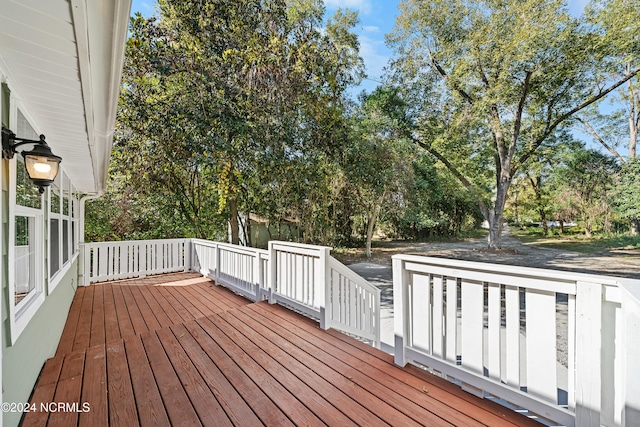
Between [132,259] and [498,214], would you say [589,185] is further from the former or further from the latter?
[132,259]

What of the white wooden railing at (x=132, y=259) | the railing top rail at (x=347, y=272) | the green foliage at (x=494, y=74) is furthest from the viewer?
the green foliage at (x=494, y=74)

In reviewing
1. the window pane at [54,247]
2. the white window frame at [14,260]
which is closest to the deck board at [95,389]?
the white window frame at [14,260]

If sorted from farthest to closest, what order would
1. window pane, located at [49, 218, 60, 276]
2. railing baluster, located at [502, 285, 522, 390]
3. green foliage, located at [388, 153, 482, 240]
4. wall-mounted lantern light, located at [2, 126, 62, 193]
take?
green foliage, located at [388, 153, 482, 240]
window pane, located at [49, 218, 60, 276]
wall-mounted lantern light, located at [2, 126, 62, 193]
railing baluster, located at [502, 285, 522, 390]

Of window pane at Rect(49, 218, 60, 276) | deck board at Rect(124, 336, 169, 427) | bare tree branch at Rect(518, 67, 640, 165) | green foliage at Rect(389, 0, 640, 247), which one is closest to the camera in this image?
deck board at Rect(124, 336, 169, 427)

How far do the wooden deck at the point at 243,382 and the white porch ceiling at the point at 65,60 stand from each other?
205cm

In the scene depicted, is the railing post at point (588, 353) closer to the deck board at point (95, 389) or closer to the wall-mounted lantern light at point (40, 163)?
the deck board at point (95, 389)

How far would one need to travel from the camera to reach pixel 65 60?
4.94ft

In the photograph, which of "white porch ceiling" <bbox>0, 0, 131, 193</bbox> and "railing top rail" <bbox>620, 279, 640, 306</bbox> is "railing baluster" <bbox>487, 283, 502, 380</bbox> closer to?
"railing top rail" <bbox>620, 279, 640, 306</bbox>

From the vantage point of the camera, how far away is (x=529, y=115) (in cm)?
1274

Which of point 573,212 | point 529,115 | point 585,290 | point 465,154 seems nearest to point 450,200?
point 465,154

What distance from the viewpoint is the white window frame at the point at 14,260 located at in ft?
5.41

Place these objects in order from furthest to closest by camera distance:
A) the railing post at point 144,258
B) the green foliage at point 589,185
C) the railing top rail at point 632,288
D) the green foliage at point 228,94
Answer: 1. the green foliage at point 589,185
2. the railing post at point 144,258
3. the green foliage at point 228,94
4. the railing top rail at point 632,288

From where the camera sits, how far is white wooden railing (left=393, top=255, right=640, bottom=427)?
125 cm

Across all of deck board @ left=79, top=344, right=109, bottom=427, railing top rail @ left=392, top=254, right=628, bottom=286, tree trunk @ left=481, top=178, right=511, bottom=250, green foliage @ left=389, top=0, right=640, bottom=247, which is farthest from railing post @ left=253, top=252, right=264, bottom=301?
tree trunk @ left=481, top=178, right=511, bottom=250
